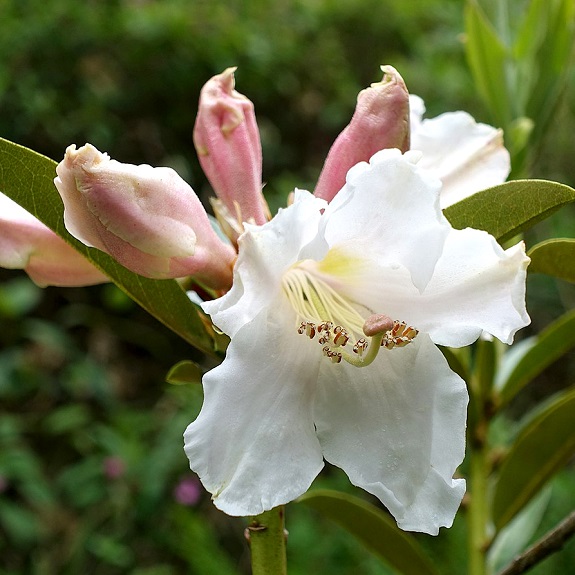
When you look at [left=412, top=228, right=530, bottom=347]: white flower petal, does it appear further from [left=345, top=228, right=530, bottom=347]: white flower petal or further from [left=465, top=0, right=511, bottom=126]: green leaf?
[left=465, top=0, right=511, bottom=126]: green leaf

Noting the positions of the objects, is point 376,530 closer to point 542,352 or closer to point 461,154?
point 542,352

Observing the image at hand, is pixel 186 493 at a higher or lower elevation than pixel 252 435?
lower

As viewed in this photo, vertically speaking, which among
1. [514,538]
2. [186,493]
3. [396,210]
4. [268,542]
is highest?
[396,210]

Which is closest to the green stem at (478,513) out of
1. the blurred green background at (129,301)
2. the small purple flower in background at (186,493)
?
the blurred green background at (129,301)

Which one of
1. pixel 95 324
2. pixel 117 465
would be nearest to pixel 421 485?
pixel 117 465

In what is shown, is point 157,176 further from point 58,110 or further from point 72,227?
point 58,110

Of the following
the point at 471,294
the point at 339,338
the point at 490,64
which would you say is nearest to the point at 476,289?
the point at 471,294
